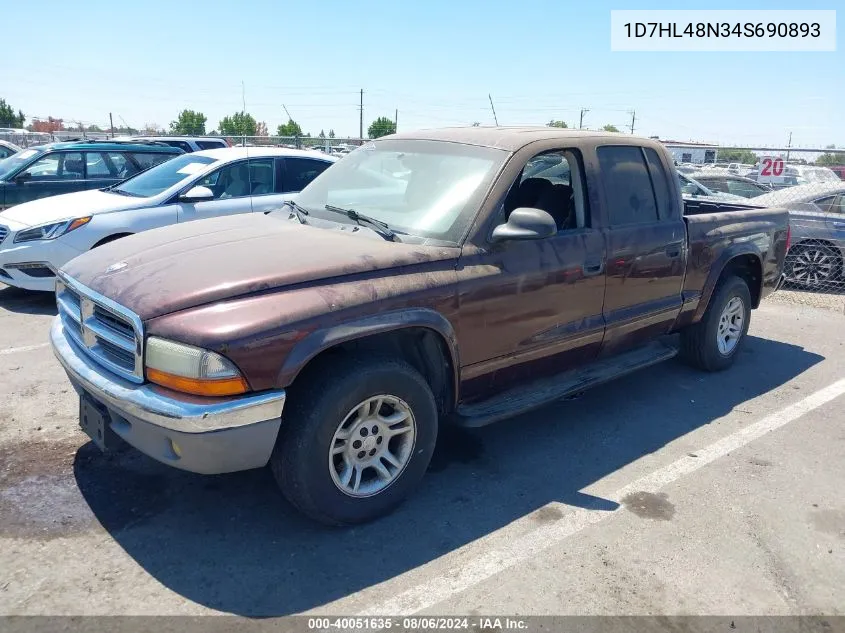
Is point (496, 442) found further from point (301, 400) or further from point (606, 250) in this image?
point (301, 400)

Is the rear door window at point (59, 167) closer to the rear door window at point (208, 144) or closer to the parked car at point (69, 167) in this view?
the parked car at point (69, 167)

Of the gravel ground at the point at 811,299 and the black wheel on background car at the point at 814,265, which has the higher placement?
the black wheel on background car at the point at 814,265

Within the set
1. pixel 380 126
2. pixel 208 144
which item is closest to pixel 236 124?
pixel 380 126

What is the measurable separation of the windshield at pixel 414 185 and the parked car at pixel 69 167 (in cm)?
624

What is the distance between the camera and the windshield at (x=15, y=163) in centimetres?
895

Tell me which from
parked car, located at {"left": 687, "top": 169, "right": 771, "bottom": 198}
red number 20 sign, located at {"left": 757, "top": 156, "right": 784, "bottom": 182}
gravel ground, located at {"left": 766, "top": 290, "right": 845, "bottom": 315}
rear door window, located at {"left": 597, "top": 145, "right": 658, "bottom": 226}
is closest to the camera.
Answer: rear door window, located at {"left": 597, "top": 145, "right": 658, "bottom": 226}

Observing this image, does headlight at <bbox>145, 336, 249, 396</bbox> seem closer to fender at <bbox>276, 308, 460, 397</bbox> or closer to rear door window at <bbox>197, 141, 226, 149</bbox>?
fender at <bbox>276, 308, 460, 397</bbox>

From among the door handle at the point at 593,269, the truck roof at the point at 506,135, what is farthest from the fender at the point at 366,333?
the truck roof at the point at 506,135

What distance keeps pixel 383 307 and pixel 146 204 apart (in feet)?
15.8

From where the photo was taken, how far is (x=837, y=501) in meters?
3.83

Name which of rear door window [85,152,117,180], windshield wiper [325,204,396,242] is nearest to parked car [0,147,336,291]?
rear door window [85,152,117,180]

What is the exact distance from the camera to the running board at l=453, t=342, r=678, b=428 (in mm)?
3764

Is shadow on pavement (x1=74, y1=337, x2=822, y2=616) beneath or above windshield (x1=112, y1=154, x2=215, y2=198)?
beneath

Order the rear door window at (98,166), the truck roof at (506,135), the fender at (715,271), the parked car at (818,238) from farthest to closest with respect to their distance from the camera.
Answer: the rear door window at (98,166)
the parked car at (818,238)
the fender at (715,271)
the truck roof at (506,135)
